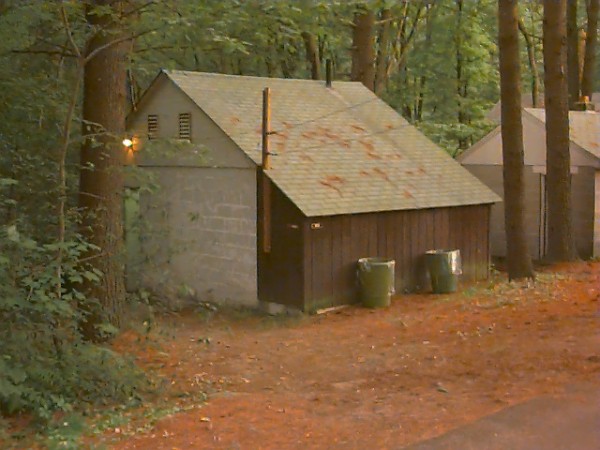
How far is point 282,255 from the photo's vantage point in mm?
14789

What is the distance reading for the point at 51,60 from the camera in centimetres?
1270

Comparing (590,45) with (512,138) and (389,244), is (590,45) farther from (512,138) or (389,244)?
(389,244)

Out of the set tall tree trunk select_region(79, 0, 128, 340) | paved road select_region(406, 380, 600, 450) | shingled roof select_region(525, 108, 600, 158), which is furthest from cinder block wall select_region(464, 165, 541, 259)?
paved road select_region(406, 380, 600, 450)

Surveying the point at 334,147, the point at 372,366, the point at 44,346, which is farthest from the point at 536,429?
the point at 334,147

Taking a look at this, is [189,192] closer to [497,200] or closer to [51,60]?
[51,60]

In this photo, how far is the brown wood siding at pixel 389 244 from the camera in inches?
578

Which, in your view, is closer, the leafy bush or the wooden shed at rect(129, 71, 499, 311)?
the leafy bush

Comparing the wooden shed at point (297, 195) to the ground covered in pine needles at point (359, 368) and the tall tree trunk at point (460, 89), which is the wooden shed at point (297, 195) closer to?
the ground covered in pine needles at point (359, 368)

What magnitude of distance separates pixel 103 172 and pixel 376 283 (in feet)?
20.9

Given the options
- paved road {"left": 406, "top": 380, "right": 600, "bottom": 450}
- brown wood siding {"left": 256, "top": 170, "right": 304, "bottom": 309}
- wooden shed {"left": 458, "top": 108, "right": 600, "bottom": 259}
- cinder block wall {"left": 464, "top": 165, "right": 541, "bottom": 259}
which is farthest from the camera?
cinder block wall {"left": 464, "top": 165, "right": 541, "bottom": 259}

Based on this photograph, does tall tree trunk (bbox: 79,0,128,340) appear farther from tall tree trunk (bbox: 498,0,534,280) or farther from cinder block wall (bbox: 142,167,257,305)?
tall tree trunk (bbox: 498,0,534,280)

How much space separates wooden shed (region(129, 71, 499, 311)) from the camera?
14820 millimetres

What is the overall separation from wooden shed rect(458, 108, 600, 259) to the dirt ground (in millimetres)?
4903

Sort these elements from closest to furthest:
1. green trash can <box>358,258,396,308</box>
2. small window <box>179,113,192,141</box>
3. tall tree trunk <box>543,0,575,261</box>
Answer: green trash can <box>358,258,396,308</box>
small window <box>179,113,192,141</box>
tall tree trunk <box>543,0,575,261</box>
